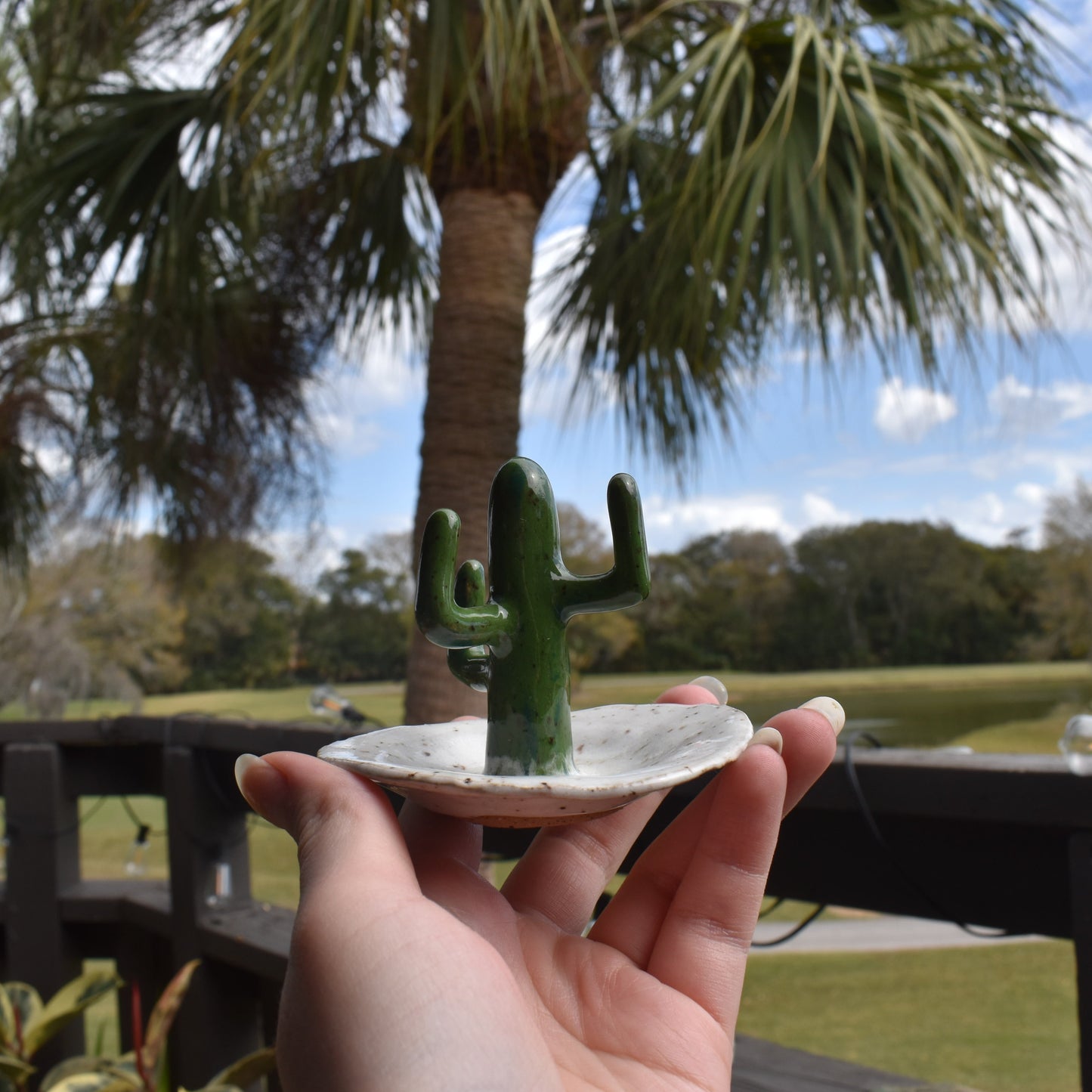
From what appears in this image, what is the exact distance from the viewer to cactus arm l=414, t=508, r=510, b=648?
457 millimetres

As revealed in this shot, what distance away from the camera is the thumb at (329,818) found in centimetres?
43

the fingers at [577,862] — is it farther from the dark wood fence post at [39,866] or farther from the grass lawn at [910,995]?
the dark wood fence post at [39,866]

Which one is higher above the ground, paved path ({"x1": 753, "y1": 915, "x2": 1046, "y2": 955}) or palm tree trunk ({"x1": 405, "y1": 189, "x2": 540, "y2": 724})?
palm tree trunk ({"x1": 405, "y1": 189, "x2": 540, "y2": 724})

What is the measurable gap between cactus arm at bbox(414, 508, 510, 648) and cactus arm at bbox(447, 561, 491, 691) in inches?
1.6

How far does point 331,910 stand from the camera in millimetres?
408

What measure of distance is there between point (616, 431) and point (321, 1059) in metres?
2.18

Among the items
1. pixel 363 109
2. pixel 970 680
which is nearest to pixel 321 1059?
pixel 363 109

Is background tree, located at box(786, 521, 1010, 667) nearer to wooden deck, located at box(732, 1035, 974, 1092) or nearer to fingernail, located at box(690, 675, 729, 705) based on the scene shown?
wooden deck, located at box(732, 1035, 974, 1092)

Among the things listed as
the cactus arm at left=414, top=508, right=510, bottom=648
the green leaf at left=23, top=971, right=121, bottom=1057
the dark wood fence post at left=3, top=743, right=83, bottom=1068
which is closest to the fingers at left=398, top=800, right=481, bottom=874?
the cactus arm at left=414, top=508, right=510, bottom=648

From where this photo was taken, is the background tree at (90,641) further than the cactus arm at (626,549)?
Yes

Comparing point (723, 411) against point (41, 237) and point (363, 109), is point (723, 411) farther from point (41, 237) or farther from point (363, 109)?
point (41, 237)

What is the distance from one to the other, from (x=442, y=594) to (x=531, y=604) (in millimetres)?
68

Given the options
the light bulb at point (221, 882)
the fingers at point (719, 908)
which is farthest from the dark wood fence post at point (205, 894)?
the fingers at point (719, 908)

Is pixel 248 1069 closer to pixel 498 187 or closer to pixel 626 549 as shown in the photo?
pixel 626 549
